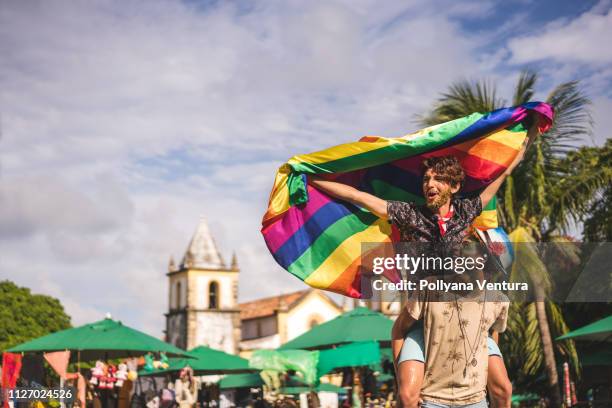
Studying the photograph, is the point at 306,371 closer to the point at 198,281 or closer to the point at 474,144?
the point at 474,144

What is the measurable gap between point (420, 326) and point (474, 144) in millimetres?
1227

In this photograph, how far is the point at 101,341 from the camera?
54.2 feet

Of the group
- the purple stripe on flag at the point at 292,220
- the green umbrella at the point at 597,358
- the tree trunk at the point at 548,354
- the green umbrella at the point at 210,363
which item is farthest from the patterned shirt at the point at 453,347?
the green umbrella at the point at 210,363

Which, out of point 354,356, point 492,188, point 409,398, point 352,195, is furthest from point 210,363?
point 409,398

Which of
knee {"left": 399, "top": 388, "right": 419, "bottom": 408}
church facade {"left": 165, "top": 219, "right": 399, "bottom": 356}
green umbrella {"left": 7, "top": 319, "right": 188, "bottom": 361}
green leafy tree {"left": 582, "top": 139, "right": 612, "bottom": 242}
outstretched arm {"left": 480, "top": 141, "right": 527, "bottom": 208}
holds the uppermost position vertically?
church facade {"left": 165, "top": 219, "right": 399, "bottom": 356}

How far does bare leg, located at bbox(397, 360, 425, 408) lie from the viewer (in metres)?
3.95

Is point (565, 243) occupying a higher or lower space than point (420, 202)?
higher

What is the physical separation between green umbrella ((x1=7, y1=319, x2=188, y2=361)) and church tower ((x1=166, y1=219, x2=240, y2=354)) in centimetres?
5257

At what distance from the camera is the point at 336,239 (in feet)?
16.1

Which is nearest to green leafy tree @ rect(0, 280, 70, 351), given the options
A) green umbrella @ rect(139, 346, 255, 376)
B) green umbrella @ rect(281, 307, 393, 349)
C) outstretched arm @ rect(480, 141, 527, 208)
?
green umbrella @ rect(139, 346, 255, 376)

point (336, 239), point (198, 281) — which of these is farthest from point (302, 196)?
point (198, 281)

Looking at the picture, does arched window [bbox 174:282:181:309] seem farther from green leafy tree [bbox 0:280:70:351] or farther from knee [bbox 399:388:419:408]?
knee [bbox 399:388:419:408]

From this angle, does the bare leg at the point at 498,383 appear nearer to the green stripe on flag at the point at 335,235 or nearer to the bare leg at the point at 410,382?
the bare leg at the point at 410,382

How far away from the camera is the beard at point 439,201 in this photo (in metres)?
4.29
